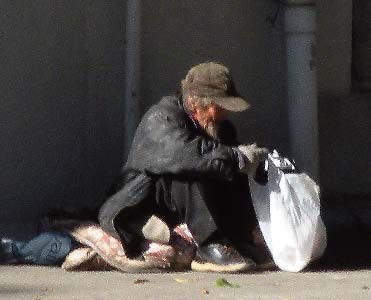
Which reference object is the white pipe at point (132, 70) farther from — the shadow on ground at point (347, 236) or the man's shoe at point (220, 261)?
the shadow on ground at point (347, 236)

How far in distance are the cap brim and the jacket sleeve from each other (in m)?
0.19

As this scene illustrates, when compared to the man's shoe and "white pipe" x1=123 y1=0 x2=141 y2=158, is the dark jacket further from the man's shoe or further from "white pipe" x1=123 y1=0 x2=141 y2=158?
"white pipe" x1=123 y1=0 x2=141 y2=158

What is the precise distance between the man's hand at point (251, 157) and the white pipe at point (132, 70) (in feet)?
3.24

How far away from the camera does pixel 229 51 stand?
780 centimetres

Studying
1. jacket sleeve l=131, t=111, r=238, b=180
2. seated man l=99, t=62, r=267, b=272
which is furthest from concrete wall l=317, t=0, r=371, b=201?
jacket sleeve l=131, t=111, r=238, b=180

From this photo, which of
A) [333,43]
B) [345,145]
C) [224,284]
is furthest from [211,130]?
[345,145]

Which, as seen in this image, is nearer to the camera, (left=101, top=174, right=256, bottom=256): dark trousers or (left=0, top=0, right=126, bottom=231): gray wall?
(left=101, top=174, right=256, bottom=256): dark trousers

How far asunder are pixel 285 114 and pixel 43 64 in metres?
1.55

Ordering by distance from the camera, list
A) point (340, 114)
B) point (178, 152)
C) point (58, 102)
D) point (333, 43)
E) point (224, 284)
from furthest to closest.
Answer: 1. point (340, 114)
2. point (333, 43)
3. point (58, 102)
4. point (178, 152)
5. point (224, 284)

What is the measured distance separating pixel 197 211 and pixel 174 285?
0.46m

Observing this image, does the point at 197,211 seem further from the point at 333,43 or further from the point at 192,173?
the point at 333,43

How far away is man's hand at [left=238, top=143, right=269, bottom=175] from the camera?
6.57m

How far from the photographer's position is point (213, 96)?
6.64 m

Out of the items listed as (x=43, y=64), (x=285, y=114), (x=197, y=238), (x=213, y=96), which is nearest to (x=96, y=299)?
(x=197, y=238)
